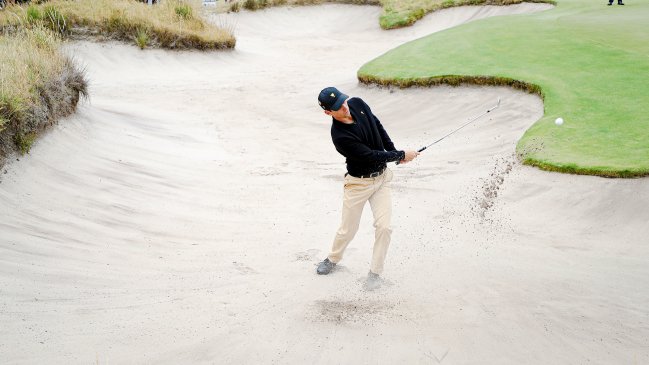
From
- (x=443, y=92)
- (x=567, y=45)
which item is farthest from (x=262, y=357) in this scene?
(x=567, y=45)

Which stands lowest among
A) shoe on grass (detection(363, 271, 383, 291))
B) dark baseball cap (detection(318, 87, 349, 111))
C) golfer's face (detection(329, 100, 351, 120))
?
shoe on grass (detection(363, 271, 383, 291))

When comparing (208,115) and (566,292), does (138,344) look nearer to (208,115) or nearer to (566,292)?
(566,292)

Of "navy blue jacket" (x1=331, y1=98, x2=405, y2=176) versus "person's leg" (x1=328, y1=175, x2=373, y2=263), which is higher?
"navy blue jacket" (x1=331, y1=98, x2=405, y2=176)

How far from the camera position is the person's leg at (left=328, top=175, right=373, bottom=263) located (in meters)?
6.26

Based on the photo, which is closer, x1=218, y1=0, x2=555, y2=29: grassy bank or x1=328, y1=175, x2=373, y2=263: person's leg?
x1=328, y1=175, x2=373, y2=263: person's leg

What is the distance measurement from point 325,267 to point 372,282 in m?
0.62

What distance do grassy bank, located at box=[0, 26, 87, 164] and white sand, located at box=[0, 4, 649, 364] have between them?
0.98 ft

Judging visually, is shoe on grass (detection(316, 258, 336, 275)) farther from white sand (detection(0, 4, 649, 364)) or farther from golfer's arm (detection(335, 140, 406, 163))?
golfer's arm (detection(335, 140, 406, 163))

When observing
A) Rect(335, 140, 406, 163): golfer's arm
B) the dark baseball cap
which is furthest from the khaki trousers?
the dark baseball cap

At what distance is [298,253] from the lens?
7348 mm

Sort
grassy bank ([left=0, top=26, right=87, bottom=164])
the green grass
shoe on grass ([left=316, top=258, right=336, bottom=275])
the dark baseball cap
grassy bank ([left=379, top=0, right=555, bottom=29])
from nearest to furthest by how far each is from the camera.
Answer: the dark baseball cap < shoe on grass ([left=316, top=258, right=336, bottom=275]) < grassy bank ([left=0, top=26, right=87, bottom=164]) < the green grass < grassy bank ([left=379, top=0, right=555, bottom=29])

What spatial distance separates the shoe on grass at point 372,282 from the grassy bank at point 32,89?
15.2 ft

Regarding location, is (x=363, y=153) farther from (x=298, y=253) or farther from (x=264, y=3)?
(x=264, y=3)

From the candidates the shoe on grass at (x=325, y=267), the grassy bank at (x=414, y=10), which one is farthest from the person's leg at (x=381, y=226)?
the grassy bank at (x=414, y=10)
